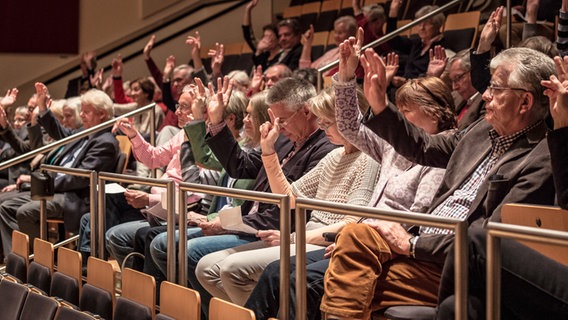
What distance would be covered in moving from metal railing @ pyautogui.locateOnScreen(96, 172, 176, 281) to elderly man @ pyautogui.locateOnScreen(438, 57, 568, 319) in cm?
134

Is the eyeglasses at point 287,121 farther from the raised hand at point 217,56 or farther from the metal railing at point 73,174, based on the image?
the raised hand at point 217,56

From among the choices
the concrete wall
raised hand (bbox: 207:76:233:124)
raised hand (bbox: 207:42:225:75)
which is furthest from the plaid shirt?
the concrete wall

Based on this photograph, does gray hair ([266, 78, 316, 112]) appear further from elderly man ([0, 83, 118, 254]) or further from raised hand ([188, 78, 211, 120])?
elderly man ([0, 83, 118, 254])

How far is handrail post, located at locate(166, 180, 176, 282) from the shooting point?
2.99 metres

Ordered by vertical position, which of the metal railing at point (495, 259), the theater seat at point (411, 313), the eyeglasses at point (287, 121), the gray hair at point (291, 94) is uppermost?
the gray hair at point (291, 94)

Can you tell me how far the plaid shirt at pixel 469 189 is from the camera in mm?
2295

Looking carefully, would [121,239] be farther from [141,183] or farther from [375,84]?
[375,84]

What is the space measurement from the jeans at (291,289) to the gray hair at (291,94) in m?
0.74

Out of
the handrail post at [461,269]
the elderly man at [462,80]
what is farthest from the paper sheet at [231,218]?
the elderly man at [462,80]

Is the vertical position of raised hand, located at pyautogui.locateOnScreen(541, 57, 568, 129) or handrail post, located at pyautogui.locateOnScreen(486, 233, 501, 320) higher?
raised hand, located at pyautogui.locateOnScreen(541, 57, 568, 129)

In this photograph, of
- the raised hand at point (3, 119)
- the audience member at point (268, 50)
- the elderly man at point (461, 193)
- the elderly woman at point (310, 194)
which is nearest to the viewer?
the elderly man at point (461, 193)

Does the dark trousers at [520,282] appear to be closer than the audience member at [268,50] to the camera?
Yes

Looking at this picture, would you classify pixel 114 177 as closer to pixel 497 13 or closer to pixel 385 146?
pixel 385 146

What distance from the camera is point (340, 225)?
8.59 feet
